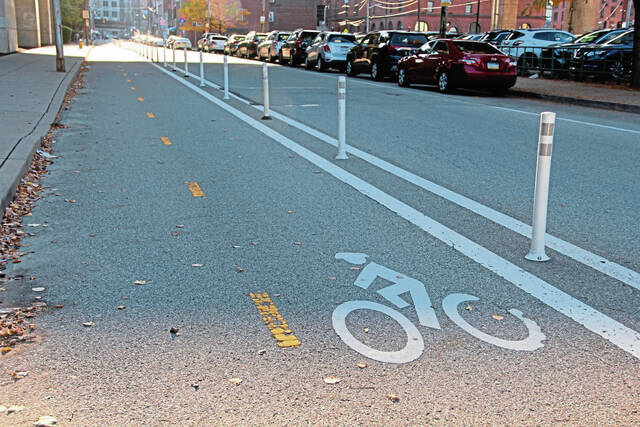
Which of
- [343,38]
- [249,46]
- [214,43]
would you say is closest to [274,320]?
[343,38]

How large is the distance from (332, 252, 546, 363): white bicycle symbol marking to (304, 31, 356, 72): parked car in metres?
26.6

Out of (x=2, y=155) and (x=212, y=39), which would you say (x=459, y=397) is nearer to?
(x=2, y=155)

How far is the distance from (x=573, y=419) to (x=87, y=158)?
7791 mm

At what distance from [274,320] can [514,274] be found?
5.81 ft

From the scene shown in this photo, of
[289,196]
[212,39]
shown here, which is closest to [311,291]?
[289,196]

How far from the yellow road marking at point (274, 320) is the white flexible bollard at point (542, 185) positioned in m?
2.03

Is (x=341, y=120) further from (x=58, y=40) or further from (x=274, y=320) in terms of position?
(x=58, y=40)

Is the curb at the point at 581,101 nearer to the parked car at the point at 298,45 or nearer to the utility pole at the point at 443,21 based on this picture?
the utility pole at the point at 443,21

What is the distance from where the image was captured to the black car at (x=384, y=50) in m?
25.3

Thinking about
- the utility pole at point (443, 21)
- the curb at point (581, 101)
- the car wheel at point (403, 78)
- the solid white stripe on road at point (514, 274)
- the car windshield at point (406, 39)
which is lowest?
the solid white stripe on road at point (514, 274)

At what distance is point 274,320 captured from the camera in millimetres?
3967

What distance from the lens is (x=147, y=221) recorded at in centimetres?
617

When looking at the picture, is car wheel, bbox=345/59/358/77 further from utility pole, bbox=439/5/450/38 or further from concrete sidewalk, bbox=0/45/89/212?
concrete sidewalk, bbox=0/45/89/212

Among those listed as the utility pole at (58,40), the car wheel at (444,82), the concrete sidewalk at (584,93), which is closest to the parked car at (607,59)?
the concrete sidewalk at (584,93)
